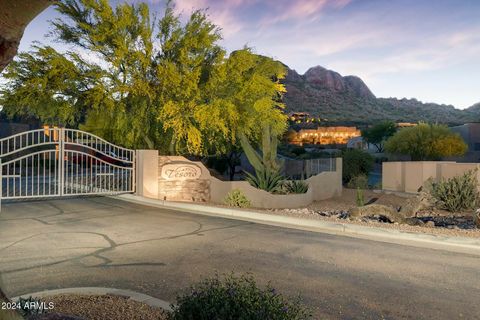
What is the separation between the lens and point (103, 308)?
16.7 ft

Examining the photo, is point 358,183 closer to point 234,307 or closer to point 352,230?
point 352,230

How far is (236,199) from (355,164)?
1568 cm

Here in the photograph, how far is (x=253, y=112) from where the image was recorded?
20703mm

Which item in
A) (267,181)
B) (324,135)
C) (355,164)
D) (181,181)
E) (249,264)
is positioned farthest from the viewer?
(324,135)

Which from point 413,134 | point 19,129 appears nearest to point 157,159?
point 413,134

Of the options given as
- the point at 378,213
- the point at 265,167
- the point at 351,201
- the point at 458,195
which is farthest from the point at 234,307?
the point at 351,201

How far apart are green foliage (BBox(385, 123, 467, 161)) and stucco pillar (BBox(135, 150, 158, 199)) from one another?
32384mm

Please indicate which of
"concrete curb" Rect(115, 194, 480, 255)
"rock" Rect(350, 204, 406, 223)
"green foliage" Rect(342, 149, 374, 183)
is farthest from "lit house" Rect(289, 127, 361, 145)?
"concrete curb" Rect(115, 194, 480, 255)

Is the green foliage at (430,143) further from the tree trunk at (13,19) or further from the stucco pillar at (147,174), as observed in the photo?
the tree trunk at (13,19)

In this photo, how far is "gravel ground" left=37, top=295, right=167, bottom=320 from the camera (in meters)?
4.83

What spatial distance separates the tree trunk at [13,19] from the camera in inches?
98.6

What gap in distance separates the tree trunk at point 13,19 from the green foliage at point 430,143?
4439 centimetres

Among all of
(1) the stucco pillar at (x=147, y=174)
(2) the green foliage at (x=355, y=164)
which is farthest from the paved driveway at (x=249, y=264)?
(2) the green foliage at (x=355, y=164)

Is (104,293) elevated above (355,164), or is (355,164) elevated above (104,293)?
(355,164)
